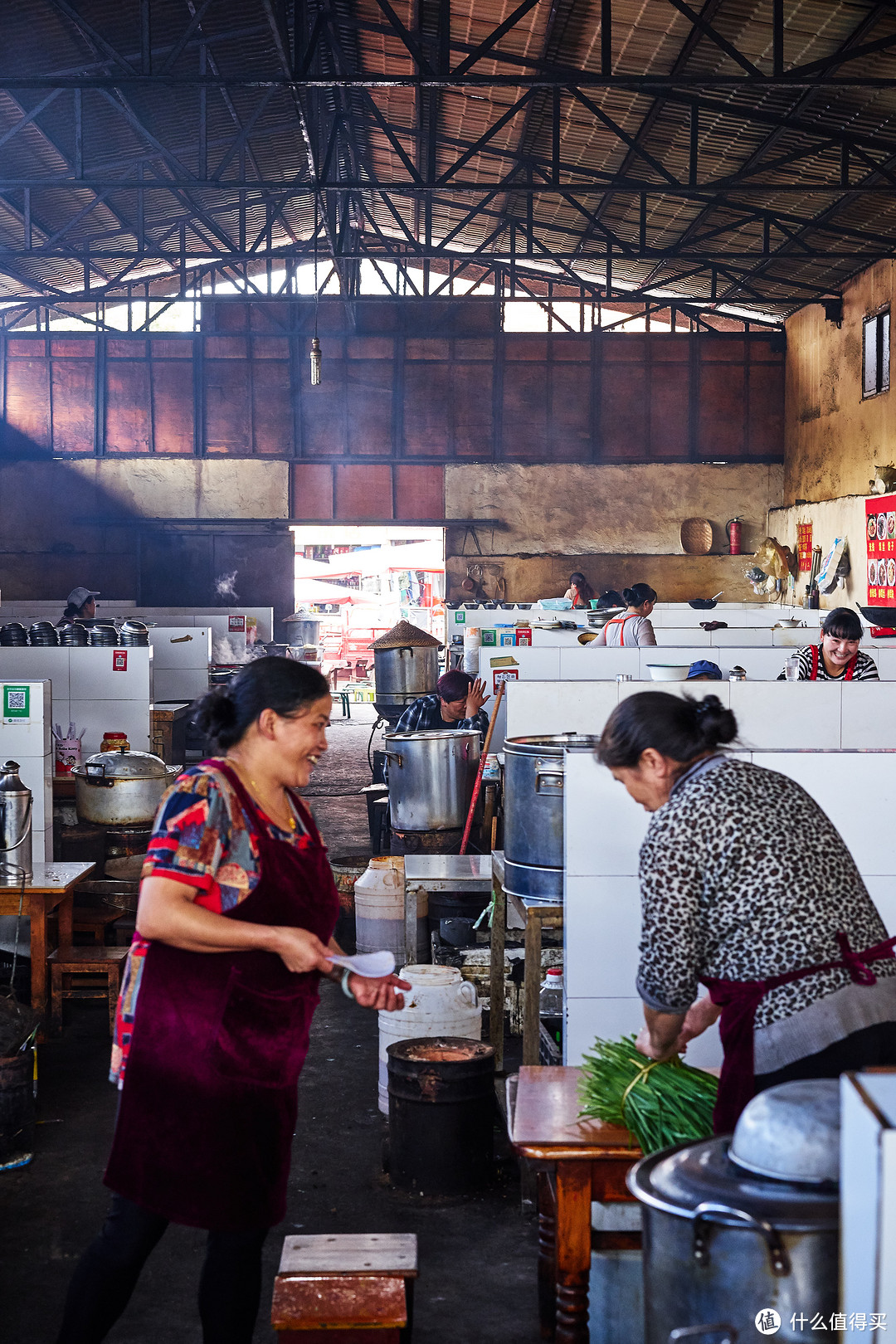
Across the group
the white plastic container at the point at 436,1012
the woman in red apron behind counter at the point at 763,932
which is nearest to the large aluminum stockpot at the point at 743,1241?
the woman in red apron behind counter at the point at 763,932

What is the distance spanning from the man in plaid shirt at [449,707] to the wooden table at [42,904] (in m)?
2.16

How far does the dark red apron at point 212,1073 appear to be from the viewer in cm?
216

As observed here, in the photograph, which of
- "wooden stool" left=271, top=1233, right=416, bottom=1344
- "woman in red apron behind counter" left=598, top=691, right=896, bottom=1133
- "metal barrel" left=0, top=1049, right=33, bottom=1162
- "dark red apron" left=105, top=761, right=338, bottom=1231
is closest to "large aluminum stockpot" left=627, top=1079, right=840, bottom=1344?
"woman in red apron behind counter" left=598, top=691, right=896, bottom=1133

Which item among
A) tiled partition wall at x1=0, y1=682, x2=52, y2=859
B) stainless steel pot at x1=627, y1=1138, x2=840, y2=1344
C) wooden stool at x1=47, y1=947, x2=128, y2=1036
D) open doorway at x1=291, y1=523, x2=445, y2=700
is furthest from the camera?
open doorway at x1=291, y1=523, x2=445, y2=700

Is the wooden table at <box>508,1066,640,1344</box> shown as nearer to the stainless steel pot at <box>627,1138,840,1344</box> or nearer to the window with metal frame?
the stainless steel pot at <box>627,1138,840,1344</box>

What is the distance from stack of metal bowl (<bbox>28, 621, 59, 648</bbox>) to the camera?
873cm

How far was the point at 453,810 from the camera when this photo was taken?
636 centimetres

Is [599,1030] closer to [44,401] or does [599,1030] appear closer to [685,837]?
[685,837]

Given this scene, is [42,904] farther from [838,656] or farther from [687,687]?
[838,656]

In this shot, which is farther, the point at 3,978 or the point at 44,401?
the point at 44,401

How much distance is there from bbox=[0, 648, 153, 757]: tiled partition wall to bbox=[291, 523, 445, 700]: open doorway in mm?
9778

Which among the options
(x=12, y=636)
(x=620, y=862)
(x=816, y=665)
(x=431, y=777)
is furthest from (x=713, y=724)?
(x=12, y=636)

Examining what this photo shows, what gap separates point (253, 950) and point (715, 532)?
1661 centimetres

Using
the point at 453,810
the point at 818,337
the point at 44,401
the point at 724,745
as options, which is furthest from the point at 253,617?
the point at 724,745
